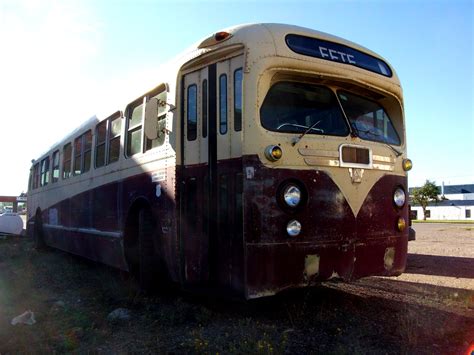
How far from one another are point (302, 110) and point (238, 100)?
0.76 metres

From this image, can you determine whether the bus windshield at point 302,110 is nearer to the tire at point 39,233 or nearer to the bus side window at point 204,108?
the bus side window at point 204,108

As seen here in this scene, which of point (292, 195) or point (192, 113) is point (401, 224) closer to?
point (292, 195)

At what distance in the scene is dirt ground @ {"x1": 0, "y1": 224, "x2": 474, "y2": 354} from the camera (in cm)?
417

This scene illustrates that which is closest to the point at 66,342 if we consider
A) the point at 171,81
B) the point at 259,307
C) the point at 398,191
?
the point at 259,307

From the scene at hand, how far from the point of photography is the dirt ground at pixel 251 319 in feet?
13.7

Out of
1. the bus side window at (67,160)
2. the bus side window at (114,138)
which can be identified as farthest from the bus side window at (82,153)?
the bus side window at (114,138)

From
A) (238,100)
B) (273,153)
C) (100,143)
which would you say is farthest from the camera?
(100,143)

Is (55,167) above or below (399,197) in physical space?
above

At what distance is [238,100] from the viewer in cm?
468

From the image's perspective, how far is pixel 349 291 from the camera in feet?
20.8

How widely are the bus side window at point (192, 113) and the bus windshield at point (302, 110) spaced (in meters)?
0.94

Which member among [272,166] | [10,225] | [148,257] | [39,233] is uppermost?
[272,166]

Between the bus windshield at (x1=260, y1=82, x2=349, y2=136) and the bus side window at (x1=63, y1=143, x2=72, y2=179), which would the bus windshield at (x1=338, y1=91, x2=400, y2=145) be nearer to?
the bus windshield at (x1=260, y1=82, x2=349, y2=136)

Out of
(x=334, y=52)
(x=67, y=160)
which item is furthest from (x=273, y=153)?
(x=67, y=160)
